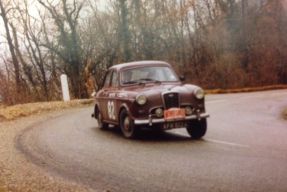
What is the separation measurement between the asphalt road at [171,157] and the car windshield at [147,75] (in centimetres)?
137

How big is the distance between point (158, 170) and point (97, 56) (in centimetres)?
4344

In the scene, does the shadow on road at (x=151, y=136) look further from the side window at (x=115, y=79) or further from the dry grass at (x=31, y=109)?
the dry grass at (x=31, y=109)

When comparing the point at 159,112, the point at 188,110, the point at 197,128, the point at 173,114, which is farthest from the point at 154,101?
the point at 197,128

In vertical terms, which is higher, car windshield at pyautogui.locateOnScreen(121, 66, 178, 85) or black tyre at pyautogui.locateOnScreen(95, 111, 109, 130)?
car windshield at pyautogui.locateOnScreen(121, 66, 178, 85)

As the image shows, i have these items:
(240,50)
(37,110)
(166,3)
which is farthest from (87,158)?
(166,3)

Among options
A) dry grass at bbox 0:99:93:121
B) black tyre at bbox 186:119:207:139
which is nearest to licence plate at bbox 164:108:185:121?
black tyre at bbox 186:119:207:139

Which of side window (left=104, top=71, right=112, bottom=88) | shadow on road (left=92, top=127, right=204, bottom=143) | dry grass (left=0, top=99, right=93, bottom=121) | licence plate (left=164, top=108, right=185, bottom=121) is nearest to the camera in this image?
licence plate (left=164, top=108, right=185, bottom=121)

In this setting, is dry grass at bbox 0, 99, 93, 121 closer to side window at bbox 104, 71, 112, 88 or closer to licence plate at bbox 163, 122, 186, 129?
side window at bbox 104, 71, 112, 88

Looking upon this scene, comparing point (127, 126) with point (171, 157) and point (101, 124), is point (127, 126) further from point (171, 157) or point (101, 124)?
point (171, 157)

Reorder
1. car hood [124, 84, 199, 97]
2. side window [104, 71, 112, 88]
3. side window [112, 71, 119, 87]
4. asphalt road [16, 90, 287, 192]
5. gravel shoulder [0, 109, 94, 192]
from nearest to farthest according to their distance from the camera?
asphalt road [16, 90, 287, 192] < gravel shoulder [0, 109, 94, 192] < car hood [124, 84, 199, 97] < side window [112, 71, 119, 87] < side window [104, 71, 112, 88]

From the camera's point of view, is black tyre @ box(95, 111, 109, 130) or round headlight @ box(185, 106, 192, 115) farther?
black tyre @ box(95, 111, 109, 130)

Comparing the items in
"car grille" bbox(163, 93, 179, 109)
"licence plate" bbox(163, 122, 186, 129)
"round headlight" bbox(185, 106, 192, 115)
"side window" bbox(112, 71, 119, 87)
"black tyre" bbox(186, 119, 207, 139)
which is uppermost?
"side window" bbox(112, 71, 119, 87)

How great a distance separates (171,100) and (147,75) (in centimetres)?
158

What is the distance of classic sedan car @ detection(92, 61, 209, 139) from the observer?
12.3 metres
